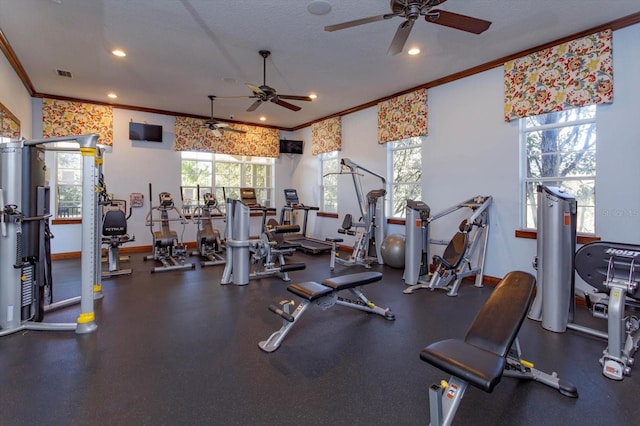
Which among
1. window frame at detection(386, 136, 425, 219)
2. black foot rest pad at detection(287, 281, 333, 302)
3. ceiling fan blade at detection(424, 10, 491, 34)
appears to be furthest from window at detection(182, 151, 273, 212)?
ceiling fan blade at detection(424, 10, 491, 34)

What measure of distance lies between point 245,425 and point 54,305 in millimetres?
3065

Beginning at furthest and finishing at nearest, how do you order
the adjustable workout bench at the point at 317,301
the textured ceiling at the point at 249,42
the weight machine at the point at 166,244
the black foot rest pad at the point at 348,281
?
the weight machine at the point at 166,244 → the textured ceiling at the point at 249,42 → the black foot rest pad at the point at 348,281 → the adjustable workout bench at the point at 317,301

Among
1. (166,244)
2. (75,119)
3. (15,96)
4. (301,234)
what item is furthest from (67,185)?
(301,234)

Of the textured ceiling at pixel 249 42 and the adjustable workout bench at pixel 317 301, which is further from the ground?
the textured ceiling at pixel 249 42

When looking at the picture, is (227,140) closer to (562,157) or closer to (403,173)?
(403,173)

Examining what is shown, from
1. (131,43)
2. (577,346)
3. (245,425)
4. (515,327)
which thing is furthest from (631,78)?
(131,43)

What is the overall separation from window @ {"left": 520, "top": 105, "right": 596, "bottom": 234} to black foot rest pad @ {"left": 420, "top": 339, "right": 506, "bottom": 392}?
3249mm

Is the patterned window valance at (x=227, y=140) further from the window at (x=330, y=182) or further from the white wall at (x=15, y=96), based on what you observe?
the white wall at (x=15, y=96)

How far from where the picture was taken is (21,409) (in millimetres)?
1979

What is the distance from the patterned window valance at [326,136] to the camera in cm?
743

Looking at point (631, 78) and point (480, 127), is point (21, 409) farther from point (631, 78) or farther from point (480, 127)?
point (631, 78)

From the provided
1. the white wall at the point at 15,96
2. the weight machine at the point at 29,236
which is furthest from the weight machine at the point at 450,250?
the white wall at the point at 15,96

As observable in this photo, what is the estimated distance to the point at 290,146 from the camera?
8781mm

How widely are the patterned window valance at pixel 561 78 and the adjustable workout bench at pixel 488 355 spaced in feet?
9.13
